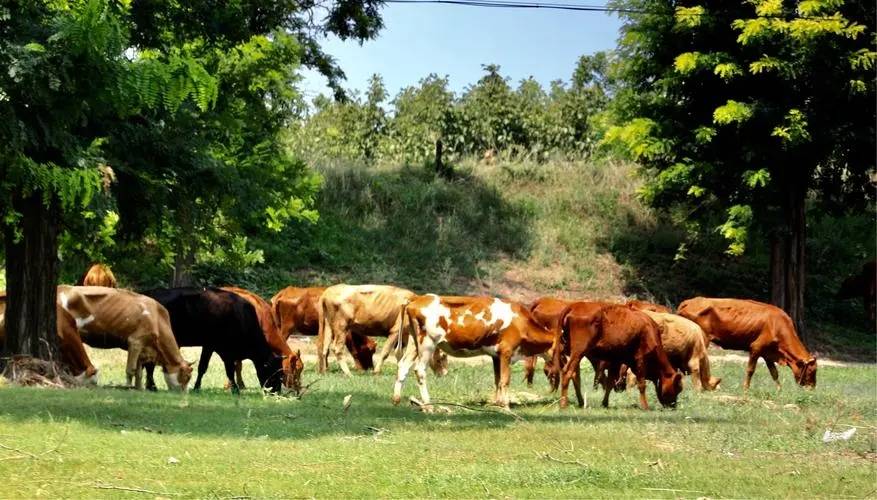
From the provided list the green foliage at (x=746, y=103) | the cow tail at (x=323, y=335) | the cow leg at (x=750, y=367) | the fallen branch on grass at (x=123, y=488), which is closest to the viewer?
the fallen branch on grass at (x=123, y=488)

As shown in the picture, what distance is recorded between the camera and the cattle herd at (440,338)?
50.8 ft

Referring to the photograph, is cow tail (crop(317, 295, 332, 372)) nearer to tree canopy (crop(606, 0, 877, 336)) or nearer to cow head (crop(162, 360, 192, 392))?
cow head (crop(162, 360, 192, 392))

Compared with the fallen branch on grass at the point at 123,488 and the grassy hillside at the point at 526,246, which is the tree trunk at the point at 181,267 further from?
the fallen branch on grass at the point at 123,488

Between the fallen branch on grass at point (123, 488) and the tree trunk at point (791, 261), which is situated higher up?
the tree trunk at point (791, 261)

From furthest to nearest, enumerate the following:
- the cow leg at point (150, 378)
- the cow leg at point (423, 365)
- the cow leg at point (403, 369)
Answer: the cow leg at point (150, 378) < the cow leg at point (403, 369) < the cow leg at point (423, 365)

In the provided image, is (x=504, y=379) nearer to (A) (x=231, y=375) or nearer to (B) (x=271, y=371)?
(B) (x=271, y=371)

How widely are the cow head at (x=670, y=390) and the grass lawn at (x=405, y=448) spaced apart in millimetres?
314

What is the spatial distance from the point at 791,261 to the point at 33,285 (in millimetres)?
22344

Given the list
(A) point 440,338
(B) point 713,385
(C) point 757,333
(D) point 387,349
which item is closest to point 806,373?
(C) point 757,333

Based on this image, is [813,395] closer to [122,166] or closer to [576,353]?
[576,353]

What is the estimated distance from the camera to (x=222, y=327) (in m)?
17.5

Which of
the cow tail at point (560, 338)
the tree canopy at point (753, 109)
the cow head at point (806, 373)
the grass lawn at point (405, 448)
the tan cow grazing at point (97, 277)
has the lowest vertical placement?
the grass lawn at point (405, 448)

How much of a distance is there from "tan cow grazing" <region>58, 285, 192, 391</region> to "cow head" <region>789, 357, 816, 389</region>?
35.3 feet

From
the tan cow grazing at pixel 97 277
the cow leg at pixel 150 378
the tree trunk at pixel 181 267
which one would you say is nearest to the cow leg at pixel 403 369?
the cow leg at pixel 150 378
